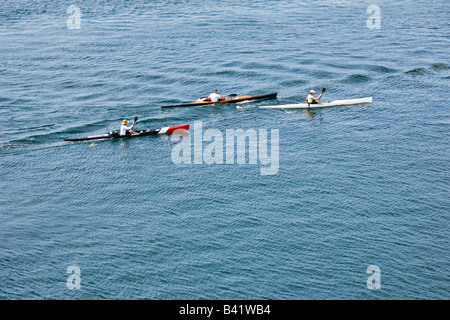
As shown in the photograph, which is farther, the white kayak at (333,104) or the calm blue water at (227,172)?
the white kayak at (333,104)

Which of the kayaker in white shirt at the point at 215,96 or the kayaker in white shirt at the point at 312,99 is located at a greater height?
the kayaker in white shirt at the point at 215,96

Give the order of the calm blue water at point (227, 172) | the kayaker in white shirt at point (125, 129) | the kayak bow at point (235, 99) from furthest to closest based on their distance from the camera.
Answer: the kayak bow at point (235, 99)
the kayaker in white shirt at point (125, 129)
the calm blue water at point (227, 172)

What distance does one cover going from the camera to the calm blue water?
31.9 metres

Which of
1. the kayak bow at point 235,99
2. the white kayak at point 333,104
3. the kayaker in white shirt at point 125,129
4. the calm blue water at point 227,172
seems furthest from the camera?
the kayak bow at point 235,99

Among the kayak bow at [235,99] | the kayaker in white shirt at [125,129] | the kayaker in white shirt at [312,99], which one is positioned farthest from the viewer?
the kayak bow at [235,99]

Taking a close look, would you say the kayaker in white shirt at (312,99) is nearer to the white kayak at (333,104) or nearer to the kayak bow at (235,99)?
the white kayak at (333,104)

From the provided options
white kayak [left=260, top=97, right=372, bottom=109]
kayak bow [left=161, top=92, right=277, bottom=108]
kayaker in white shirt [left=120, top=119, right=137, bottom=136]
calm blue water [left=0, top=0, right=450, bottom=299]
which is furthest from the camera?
kayak bow [left=161, top=92, right=277, bottom=108]

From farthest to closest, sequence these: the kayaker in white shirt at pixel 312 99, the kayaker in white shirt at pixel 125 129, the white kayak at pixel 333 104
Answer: the white kayak at pixel 333 104
the kayaker in white shirt at pixel 312 99
the kayaker in white shirt at pixel 125 129

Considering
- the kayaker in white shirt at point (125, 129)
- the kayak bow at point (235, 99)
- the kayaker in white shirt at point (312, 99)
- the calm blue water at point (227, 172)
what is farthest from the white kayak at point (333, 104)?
the kayaker in white shirt at point (125, 129)

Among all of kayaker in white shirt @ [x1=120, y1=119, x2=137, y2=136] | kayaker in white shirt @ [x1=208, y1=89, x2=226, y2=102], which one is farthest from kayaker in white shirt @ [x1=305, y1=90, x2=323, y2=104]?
kayaker in white shirt @ [x1=120, y1=119, x2=137, y2=136]

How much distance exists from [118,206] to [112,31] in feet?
157

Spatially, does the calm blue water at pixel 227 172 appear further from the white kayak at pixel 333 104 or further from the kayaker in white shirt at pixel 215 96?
the kayaker in white shirt at pixel 215 96

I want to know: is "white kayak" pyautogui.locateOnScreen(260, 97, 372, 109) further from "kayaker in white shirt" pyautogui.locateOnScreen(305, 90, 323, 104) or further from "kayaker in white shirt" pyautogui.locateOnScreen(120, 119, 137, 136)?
"kayaker in white shirt" pyautogui.locateOnScreen(120, 119, 137, 136)

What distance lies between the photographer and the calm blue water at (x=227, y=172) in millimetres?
31859
